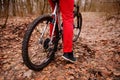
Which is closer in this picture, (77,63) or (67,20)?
(67,20)

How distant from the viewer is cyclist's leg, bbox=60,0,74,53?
3.15 m

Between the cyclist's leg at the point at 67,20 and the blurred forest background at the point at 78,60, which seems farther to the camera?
the blurred forest background at the point at 78,60

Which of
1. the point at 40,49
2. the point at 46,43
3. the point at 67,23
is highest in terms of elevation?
the point at 67,23

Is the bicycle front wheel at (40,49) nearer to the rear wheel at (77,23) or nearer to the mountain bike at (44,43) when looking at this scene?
the mountain bike at (44,43)

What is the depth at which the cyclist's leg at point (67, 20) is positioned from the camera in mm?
3146

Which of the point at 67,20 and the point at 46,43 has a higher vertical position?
the point at 67,20

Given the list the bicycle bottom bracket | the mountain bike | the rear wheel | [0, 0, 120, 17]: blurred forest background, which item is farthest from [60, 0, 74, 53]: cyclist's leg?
[0, 0, 120, 17]: blurred forest background

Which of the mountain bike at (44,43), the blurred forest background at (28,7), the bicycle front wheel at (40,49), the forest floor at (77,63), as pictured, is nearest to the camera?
the bicycle front wheel at (40,49)

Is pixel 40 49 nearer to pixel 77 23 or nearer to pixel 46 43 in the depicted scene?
pixel 46 43

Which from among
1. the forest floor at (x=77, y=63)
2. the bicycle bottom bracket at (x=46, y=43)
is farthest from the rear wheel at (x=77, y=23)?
the bicycle bottom bracket at (x=46, y=43)

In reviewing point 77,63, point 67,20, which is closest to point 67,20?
point 67,20

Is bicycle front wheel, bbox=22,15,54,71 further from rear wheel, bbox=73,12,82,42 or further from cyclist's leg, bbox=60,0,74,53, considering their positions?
rear wheel, bbox=73,12,82,42

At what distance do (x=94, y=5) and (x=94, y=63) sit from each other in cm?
1007

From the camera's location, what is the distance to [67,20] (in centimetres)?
324
